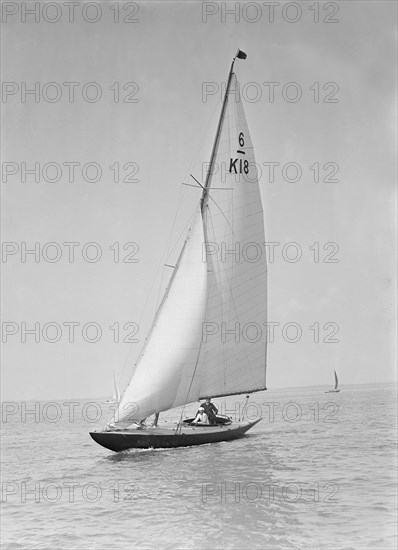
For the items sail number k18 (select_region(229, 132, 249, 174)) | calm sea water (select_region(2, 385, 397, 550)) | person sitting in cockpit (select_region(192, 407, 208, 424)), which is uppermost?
sail number k18 (select_region(229, 132, 249, 174))

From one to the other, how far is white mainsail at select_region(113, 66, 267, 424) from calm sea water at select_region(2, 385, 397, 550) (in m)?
1.92

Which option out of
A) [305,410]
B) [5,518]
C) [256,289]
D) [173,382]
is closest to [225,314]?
[256,289]

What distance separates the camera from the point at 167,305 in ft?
67.3

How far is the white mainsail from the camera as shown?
792 inches

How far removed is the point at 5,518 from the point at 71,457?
7915 millimetres

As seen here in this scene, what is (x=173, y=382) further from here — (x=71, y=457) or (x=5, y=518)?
(x=5, y=518)

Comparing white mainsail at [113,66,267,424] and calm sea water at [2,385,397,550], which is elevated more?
white mainsail at [113,66,267,424]

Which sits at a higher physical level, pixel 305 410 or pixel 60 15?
pixel 60 15

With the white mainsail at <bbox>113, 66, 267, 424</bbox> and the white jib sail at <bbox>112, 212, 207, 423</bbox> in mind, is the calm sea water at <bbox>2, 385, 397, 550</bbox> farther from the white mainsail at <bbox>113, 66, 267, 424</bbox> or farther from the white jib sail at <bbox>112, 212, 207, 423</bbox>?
the white mainsail at <bbox>113, 66, 267, 424</bbox>

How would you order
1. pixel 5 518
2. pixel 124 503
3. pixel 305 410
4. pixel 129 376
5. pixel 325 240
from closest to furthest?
pixel 5 518, pixel 124 503, pixel 325 240, pixel 129 376, pixel 305 410

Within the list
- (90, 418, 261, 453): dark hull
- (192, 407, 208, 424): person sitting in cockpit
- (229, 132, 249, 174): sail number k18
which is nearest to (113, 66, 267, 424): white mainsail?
(229, 132, 249, 174): sail number k18

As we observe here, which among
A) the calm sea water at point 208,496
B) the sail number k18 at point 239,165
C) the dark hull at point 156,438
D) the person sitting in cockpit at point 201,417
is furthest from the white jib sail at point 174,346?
the sail number k18 at point 239,165

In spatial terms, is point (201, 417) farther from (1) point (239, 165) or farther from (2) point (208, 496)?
(1) point (239, 165)

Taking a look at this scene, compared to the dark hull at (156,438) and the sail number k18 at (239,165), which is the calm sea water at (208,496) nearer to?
the dark hull at (156,438)
